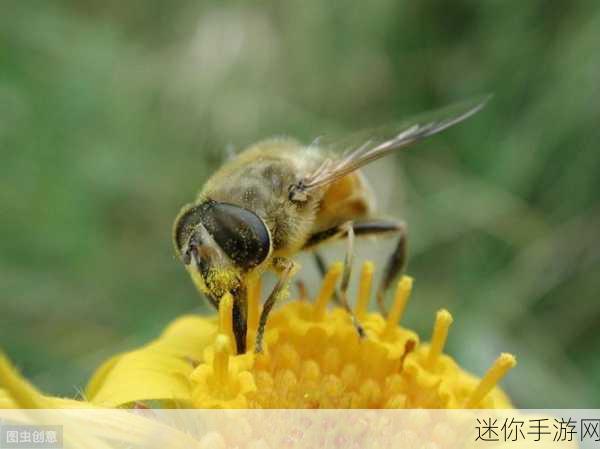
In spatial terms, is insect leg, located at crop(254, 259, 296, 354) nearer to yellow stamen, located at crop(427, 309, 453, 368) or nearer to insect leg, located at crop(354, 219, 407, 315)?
yellow stamen, located at crop(427, 309, 453, 368)

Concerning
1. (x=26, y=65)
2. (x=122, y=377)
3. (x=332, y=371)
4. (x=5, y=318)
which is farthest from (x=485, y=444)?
(x=26, y=65)

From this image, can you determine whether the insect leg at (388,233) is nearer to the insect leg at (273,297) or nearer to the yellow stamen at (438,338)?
the yellow stamen at (438,338)

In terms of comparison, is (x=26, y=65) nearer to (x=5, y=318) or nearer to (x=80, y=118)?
(x=80, y=118)

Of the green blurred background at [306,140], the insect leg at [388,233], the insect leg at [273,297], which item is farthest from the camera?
the green blurred background at [306,140]

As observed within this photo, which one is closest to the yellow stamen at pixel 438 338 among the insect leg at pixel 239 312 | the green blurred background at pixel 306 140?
the insect leg at pixel 239 312

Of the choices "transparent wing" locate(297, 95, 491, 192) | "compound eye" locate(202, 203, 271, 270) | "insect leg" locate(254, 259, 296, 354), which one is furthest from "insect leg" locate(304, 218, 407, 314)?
"compound eye" locate(202, 203, 271, 270)

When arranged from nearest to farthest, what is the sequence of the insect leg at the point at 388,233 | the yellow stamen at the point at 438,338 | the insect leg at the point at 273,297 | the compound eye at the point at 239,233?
the compound eye at the point at 239,233 → the insect leg at the point at 273,297 → the yellow stamen at the point at 438,338 → the insect leg at the point at 388,233
